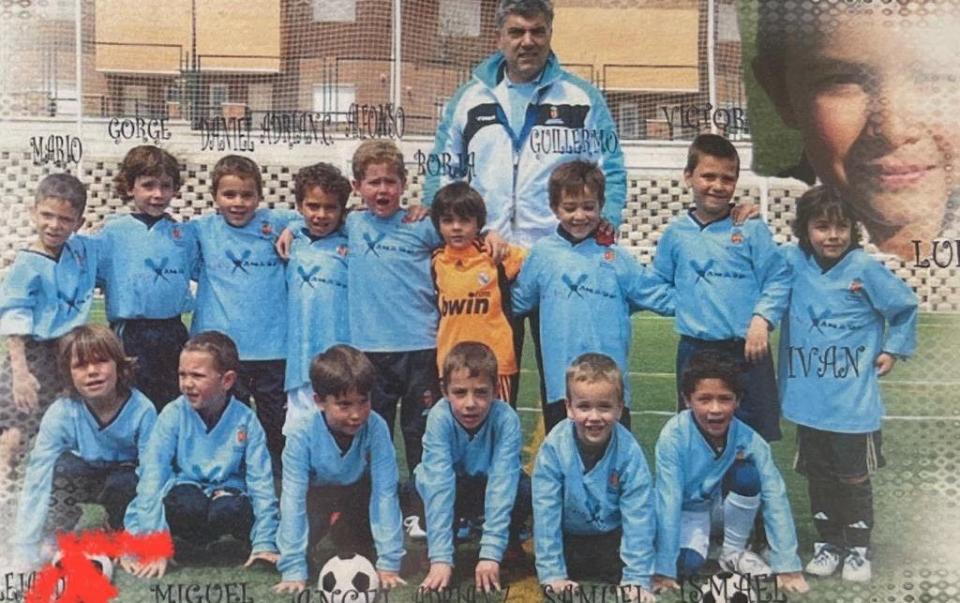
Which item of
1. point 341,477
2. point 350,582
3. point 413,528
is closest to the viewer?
point 350,582

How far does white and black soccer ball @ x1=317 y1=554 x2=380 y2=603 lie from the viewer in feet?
12.8

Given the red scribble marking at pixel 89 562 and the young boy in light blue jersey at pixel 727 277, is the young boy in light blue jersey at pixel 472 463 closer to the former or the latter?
the young boy in light blue jersey at pixel 727 277

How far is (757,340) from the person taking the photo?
3979 millimetres

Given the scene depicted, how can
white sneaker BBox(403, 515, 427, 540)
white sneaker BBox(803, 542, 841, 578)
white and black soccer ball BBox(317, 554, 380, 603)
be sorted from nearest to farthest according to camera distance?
white and black soccer ball BBox(317, 554, 380, 603)
white sneaker BBox(803, 542, 841, 578)
white sneaker BBox(403, 515, 427, 540)

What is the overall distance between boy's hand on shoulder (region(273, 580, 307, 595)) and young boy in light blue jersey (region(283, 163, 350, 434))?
50 cm

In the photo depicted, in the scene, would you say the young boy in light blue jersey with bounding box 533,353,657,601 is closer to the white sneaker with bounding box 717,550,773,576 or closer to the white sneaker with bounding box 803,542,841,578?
the white sneaker with bounding box 717,550,773,576

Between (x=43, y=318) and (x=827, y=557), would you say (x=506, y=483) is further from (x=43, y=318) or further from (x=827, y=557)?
(x=43, y=318)

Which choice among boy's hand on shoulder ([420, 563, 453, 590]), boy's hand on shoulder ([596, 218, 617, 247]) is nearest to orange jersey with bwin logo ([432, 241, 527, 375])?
boy's hand on shoulder ([596, 218, 617, 247])

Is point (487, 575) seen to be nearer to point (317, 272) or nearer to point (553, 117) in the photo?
point (317, 272)

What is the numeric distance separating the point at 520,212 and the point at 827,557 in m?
1.49

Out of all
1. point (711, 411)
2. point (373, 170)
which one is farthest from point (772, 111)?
point (373, 170)

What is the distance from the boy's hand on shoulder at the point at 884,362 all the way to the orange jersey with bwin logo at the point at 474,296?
1.18 meters

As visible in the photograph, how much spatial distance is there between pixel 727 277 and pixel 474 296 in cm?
81

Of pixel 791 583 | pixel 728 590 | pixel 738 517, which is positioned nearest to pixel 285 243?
pixel 738 517
